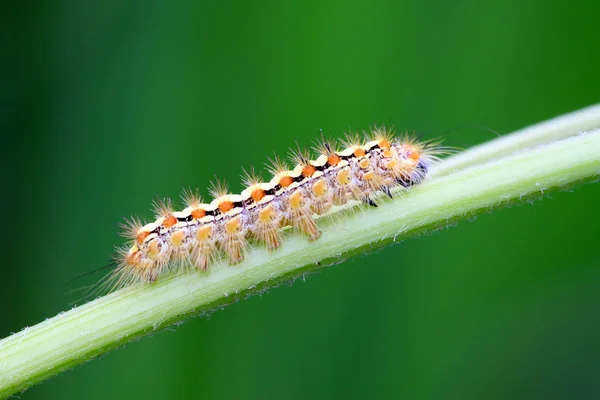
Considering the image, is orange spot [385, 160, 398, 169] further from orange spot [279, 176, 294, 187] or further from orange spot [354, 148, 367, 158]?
orange spot [279, 176, 294, 187]

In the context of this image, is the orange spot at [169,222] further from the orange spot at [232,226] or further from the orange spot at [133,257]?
the orange spot at [232,226]

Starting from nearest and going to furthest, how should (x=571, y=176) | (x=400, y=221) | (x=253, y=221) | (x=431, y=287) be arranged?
(x=571, y=176) → (x=400, y=221) → (x=253, y=221) → (x=431, y=287)

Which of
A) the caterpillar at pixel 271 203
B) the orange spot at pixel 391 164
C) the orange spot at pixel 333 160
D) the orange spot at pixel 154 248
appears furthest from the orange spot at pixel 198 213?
the orange spot at pixel 391 164

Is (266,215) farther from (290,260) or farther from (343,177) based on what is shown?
(290,260)

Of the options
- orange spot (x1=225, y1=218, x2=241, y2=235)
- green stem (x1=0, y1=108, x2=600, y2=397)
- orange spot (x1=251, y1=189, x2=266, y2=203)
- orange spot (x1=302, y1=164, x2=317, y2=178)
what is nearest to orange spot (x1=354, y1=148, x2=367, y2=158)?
orange spot (x1=302, y1=164, x2=317, y2=178)

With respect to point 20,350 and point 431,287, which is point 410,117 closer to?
point 431,287

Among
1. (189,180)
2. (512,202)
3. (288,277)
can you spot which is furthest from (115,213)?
(512,202)

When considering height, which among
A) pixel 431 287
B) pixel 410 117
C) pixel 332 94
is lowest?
pixel 431 287
